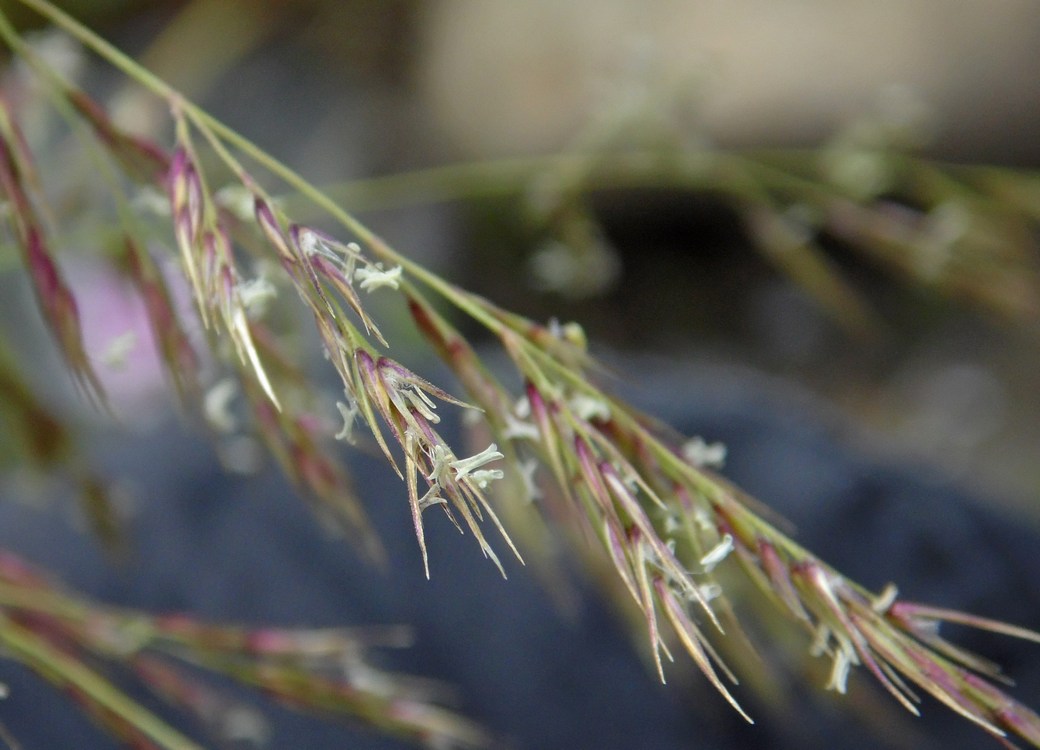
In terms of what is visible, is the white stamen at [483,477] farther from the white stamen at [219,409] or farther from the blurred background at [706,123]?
the blurred background at [706,123]

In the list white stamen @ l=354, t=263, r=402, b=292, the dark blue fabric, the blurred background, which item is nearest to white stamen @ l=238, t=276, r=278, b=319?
white stamen @ l=354, t=263, r=402, b=292

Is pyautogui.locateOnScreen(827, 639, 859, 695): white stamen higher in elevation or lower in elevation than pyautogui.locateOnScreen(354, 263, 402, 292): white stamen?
lower

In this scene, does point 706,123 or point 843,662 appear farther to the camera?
point 706,123

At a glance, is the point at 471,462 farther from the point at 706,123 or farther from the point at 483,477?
the point at 706,123

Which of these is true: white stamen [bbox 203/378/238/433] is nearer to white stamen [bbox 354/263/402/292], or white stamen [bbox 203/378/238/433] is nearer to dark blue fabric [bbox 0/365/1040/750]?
white stamen [bbox 354/263/402/292]

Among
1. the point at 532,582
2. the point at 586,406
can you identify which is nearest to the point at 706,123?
the point at 532,582

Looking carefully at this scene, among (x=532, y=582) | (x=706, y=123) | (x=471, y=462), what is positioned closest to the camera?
(x=471, y=462)

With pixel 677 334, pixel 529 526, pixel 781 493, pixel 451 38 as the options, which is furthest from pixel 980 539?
pixel 451 38

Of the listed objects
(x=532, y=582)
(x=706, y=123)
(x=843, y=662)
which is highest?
(x=706, y=123)

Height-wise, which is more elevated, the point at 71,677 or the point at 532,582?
the point at 532,582

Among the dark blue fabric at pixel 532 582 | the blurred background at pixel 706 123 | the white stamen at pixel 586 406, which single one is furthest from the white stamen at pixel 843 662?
the blurred background at pixel 706 123

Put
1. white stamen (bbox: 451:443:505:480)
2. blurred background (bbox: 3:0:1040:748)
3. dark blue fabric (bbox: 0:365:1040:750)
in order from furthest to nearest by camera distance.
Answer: blurred background (bbox: 3:0:1040:748)
dark blue fabric (bbox: 0:365:1040:750)
white stamen (bbox: 451:443:505:480)

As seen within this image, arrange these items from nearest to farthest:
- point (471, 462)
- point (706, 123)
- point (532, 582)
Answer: point (471, 462) < point (532, 582) < point (706, 123)

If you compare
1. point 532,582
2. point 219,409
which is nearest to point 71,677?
point 219,409
